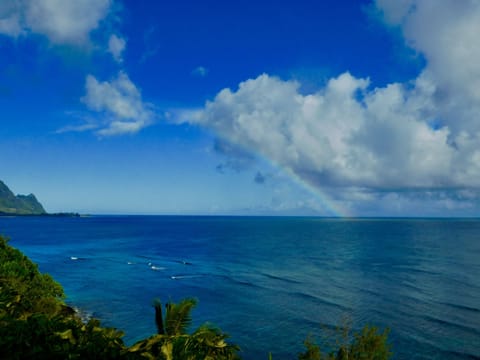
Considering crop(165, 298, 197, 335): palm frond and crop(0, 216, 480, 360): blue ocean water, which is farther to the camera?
crop(0, 216, 480, 360): blue ocean water

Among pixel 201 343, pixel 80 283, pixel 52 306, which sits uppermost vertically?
pixel 201 343

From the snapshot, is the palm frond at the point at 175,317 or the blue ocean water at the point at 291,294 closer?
the palm frond at the point at 175,317

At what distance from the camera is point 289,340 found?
37438 millimetres

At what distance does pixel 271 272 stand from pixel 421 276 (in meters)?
29.2

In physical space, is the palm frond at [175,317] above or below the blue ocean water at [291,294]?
above

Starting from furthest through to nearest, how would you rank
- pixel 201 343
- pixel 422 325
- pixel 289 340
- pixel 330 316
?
1. pixel 330 316
2. pixel 422 325
3. pixel 289 340
4. pixel 201 343

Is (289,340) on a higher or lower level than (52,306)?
lower

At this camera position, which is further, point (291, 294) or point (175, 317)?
point (291, 294)

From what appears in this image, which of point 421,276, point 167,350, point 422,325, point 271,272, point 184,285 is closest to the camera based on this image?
point 167,350

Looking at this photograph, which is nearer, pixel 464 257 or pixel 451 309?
pixel 451 309

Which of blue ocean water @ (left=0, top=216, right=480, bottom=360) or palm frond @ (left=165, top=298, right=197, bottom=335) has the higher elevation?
palm frond @ (left=165, top=298, right=197, bottom=335)

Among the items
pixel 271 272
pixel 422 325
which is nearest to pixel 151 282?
pixel 271 272

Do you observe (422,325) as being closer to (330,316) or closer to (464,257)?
(330,316)

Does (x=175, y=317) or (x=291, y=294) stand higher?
(x=175, y=317)
